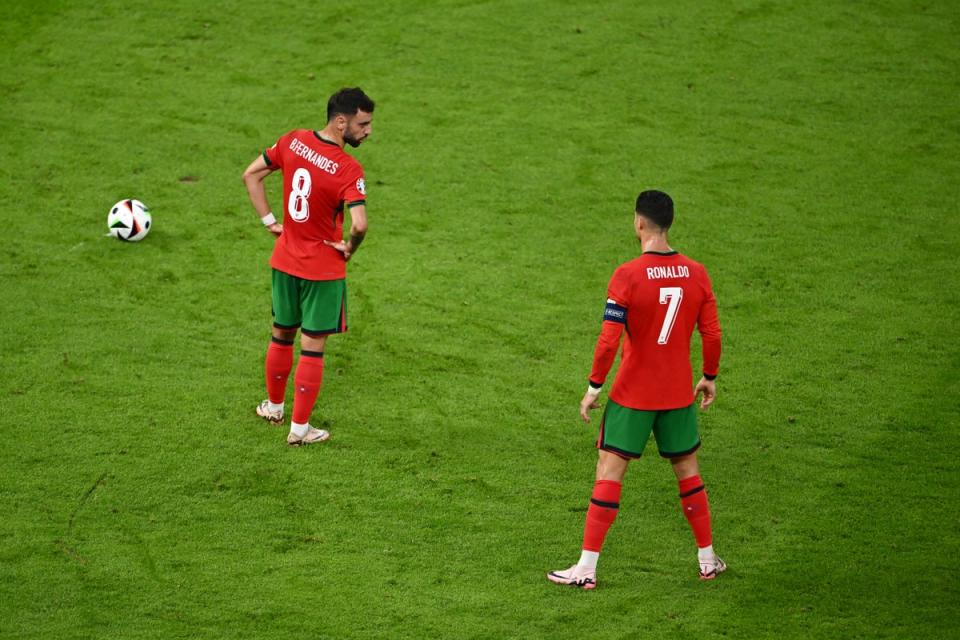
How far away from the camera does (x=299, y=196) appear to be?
6.86 m

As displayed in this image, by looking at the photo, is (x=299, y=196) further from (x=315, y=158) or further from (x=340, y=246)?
(x=340, y=246)

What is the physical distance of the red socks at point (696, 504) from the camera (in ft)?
19.3

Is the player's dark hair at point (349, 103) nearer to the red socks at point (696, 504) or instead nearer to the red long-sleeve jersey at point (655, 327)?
the red long-sleeve jersey at point (655, 327)

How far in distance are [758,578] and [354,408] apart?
10.1 feet

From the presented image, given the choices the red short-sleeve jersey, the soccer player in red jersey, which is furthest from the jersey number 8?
the soccer player in red jersey

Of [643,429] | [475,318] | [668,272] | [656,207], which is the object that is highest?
[656,207]

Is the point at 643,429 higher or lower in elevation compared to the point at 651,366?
lower

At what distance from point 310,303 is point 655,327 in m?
2.43

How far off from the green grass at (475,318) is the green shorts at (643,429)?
0.80 m

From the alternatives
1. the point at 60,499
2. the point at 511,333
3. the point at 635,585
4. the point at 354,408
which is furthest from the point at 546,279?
the point at 60,499

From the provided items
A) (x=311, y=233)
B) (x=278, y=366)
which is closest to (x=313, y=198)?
(x=311, y=233)

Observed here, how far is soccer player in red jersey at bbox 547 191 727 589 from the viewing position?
5578mm

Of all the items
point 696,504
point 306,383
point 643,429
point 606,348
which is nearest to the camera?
point 606,348

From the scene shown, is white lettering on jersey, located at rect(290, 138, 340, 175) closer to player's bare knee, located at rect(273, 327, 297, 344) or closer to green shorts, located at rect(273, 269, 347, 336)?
green shorts, located at rect(273, 269, 347, 336)
